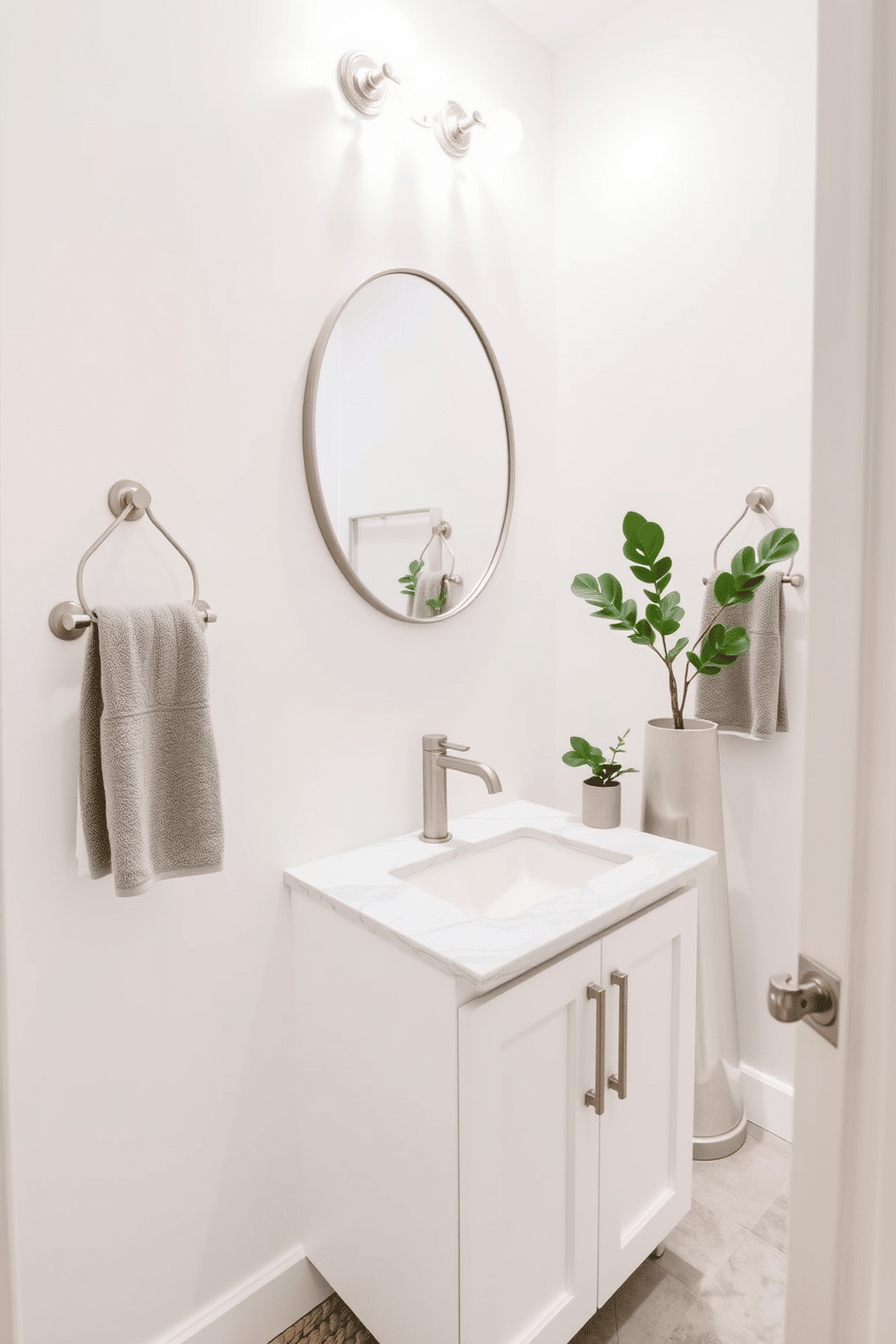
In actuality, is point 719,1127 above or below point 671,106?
below

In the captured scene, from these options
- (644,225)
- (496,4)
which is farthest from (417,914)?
(496,4)

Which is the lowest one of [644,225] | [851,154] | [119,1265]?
[119,1265]

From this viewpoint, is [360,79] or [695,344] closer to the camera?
[360,79]

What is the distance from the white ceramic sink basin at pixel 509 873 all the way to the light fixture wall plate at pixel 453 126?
4.69ft

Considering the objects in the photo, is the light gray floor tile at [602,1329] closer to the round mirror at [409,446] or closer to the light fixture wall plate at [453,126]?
the round mirror at [409,446]

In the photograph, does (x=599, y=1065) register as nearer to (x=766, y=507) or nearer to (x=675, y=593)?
(x=675, y=593)

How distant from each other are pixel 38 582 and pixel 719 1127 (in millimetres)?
1769

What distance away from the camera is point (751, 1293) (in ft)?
4.67

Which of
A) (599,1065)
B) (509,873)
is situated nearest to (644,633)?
(509,873)

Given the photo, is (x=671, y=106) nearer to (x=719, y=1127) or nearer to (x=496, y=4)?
(x=496, y=4)

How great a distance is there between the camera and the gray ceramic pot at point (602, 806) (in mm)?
1611

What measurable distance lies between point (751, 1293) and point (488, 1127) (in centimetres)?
78

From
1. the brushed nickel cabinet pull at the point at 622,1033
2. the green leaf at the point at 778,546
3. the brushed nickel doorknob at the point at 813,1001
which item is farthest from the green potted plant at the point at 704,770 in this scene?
the brushed nickel doorknob at the point at 813,1001

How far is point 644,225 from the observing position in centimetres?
182
